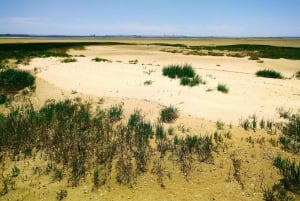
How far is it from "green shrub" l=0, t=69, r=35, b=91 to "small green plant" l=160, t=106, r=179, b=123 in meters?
7.09

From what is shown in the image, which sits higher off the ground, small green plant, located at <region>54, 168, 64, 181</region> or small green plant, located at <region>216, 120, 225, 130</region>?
small green plant, located at <region>216, 120, 225, 130</region>

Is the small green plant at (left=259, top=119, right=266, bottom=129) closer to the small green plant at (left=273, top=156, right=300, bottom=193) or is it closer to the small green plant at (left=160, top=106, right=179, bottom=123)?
the small green plant at (left=273, top=156, right=300, bottom=193)

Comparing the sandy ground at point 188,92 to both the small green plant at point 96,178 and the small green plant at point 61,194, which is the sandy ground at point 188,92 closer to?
Answer: the small green plant at point 96,178

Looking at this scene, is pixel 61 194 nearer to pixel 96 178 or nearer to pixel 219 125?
pixel 96 178

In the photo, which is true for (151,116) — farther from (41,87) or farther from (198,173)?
(41,87)

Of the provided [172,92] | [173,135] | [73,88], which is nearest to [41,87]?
[73,88]

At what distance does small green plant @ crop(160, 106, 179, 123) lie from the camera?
10.5 metres

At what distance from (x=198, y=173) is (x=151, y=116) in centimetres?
393

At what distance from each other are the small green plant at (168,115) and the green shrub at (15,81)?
7094 mm

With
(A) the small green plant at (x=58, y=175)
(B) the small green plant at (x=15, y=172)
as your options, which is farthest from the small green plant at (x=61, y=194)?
(B) the small green plant at (x=15, y=172)

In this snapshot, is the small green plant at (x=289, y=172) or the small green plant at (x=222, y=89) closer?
the small green plant at (x=289, y=172)

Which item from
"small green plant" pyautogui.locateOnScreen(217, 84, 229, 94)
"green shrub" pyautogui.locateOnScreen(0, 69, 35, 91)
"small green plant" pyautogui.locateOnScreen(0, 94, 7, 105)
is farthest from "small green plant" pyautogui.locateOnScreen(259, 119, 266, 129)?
"green shrub" pyautogui.locateOnScreen(0, 69, 35, 91)

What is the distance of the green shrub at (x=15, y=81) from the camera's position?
1461cm

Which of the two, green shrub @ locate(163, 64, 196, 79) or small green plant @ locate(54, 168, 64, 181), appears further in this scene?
green shrub @ locate(163, 64, 196, 79)
